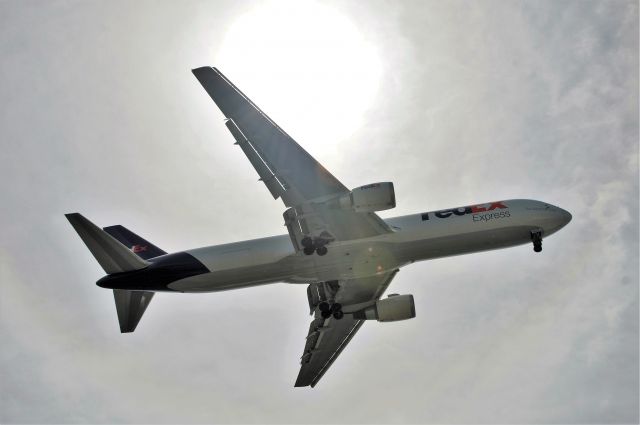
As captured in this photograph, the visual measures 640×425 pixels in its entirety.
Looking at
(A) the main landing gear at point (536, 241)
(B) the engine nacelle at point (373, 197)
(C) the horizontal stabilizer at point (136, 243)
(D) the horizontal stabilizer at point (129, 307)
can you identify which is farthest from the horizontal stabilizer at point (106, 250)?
(A) the main landing gear at point (536, 241)

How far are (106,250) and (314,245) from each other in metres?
11.9

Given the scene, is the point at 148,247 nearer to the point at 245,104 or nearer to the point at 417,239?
the point at 245,104

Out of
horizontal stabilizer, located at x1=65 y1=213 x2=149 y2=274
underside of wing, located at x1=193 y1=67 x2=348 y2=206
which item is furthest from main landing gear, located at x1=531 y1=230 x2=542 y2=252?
horizontal stabilizer, located at x1=65 y1=213 x2=149 y2=274

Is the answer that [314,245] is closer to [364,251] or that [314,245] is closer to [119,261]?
[364,251]

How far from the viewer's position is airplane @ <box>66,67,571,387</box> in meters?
35.4

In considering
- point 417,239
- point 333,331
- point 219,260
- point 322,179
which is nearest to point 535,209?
point 417,239

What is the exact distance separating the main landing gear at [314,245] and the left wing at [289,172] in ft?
1.09

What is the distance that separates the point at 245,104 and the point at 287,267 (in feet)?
32.7

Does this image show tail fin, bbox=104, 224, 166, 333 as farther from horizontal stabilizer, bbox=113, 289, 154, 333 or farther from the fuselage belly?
the fuselage belly

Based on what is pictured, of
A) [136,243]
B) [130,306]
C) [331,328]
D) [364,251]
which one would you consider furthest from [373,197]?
[136,243]

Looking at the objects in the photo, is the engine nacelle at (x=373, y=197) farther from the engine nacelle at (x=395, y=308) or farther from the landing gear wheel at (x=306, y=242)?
the engine nacelle at (x=395, y=308)

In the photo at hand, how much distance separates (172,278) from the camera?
127ft

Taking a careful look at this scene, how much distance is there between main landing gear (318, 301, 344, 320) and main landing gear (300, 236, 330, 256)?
632cm

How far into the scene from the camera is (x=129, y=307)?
41.5 m
